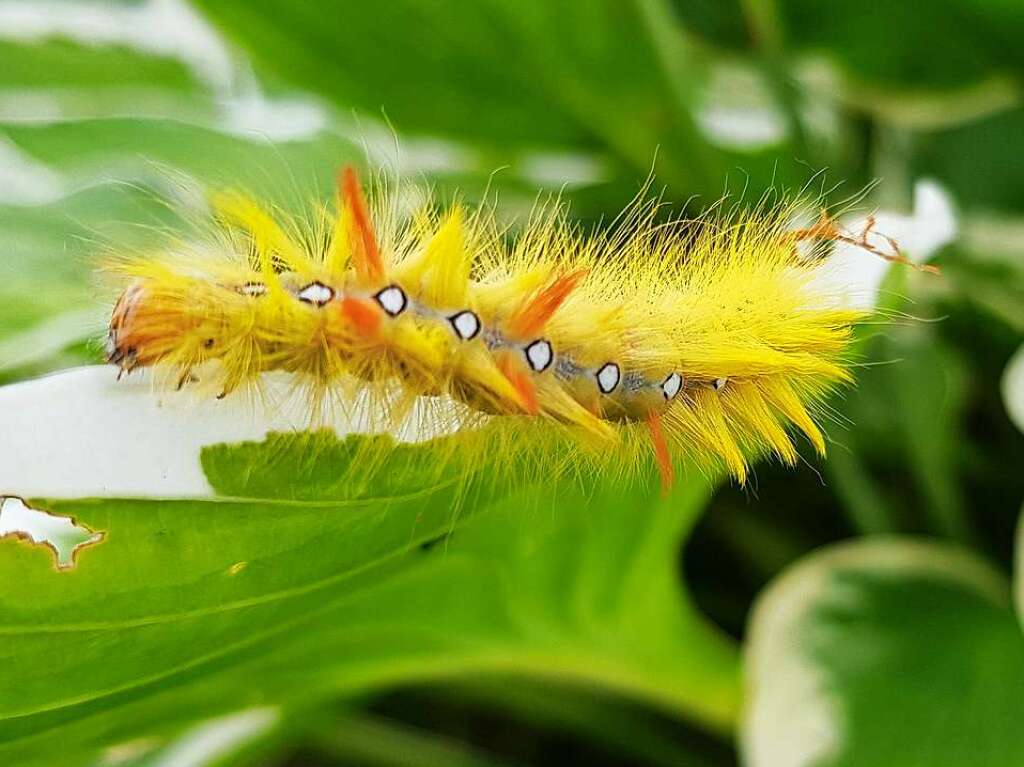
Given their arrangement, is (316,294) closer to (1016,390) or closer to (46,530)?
(46,530)

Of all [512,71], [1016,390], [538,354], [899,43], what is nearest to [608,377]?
[538,354]

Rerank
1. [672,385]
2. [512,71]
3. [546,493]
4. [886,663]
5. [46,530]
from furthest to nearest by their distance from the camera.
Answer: [512,71] → [886,663] → [546,493] → [672,385] → [46,530]

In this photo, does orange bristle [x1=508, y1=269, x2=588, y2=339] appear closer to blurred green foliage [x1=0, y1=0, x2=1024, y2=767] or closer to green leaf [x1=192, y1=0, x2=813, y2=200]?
blurred green foliage [x1=0, y1=0, x2=1024, y2=767]

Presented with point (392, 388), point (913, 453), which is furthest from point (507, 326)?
point (913, 453)

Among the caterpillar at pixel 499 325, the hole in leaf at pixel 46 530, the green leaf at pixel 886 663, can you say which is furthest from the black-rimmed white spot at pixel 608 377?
the green leaf at pixel 886 663

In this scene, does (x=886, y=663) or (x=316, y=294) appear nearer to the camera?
(x=316, y=294)

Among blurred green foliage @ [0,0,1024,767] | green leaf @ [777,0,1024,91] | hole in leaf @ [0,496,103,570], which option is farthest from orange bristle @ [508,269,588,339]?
green leaf @ [777,0,1024,91]

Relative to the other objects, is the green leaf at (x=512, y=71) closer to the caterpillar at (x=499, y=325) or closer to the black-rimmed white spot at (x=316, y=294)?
the caterpillar at (x=499, y=325)

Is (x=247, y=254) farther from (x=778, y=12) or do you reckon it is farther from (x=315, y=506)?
(x=778, y=12)
